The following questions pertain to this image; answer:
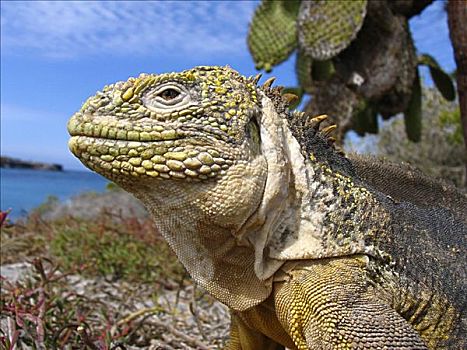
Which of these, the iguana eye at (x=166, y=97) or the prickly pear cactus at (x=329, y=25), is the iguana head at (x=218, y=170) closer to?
the iguana eye at (x=166, y=97)

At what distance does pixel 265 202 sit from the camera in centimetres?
246

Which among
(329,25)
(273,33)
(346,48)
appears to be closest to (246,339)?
(329,25)

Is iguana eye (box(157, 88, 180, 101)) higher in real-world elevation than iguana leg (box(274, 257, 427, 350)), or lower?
higher

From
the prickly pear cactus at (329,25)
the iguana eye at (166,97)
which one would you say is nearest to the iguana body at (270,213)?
the iguana eye at (166,97)

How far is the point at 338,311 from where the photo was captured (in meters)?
2.27

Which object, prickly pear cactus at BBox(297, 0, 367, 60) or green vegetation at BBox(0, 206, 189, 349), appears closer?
green vegetation at BBox(0, 206, 189, 349)

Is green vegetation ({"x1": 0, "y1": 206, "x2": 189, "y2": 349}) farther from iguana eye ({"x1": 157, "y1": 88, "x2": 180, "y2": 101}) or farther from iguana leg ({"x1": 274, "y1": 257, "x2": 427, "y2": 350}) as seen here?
iguana eye ({"x1": 157, "y1": 88, "x2": 180, "y2": 101})

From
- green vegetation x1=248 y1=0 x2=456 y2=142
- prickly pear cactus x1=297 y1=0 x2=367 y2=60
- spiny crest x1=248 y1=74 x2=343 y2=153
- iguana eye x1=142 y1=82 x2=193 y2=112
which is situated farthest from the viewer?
green vegetation x1=248 y1=0 x2=456 y2=142

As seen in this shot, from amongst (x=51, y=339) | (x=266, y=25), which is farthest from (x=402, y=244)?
(x=266, y=25)

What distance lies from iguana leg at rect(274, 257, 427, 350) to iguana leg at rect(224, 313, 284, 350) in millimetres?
587

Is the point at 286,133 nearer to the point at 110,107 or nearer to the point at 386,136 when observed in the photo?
the point at 110,107

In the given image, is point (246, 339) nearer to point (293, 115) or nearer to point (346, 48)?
point (293, 115)

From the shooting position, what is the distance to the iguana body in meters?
2.36

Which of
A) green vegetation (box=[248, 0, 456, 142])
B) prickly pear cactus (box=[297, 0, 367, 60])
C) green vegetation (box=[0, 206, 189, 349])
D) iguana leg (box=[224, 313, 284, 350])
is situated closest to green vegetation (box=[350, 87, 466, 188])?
green vegetation (box=[248, 0, 456, 142])
